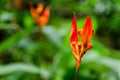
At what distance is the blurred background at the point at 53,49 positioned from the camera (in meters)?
1.47

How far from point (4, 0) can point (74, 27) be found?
653 millimetres

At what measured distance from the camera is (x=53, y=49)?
185 cm

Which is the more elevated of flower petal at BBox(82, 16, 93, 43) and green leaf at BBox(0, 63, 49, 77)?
flower petal at BBox(82, 16, 93, 43)

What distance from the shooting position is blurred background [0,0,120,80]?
147cm

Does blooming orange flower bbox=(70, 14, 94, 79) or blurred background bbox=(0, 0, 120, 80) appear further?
blurred background bbox=(0, 0, 120, 80)

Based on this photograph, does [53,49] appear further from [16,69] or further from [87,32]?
[87,32]

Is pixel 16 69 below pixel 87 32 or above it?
below

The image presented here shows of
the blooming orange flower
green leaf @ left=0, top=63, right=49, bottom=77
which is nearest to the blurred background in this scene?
green leaf @ left=0, top=63, right=49, bottom=77

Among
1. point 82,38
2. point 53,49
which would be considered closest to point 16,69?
point 53,49

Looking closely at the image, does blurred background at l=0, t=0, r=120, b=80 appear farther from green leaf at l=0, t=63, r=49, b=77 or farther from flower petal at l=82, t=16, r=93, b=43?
flower petal at l=82, t=16, r=93, b=43

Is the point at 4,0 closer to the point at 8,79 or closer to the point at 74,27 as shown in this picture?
the point at 8,79

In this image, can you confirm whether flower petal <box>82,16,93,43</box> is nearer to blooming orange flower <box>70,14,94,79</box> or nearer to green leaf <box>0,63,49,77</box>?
blooming orange flower <box>70,14,94,79</box>

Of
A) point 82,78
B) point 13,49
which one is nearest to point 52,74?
point 82,78

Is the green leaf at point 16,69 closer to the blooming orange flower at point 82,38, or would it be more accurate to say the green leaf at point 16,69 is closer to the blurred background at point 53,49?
the blurred background at point 53,49
